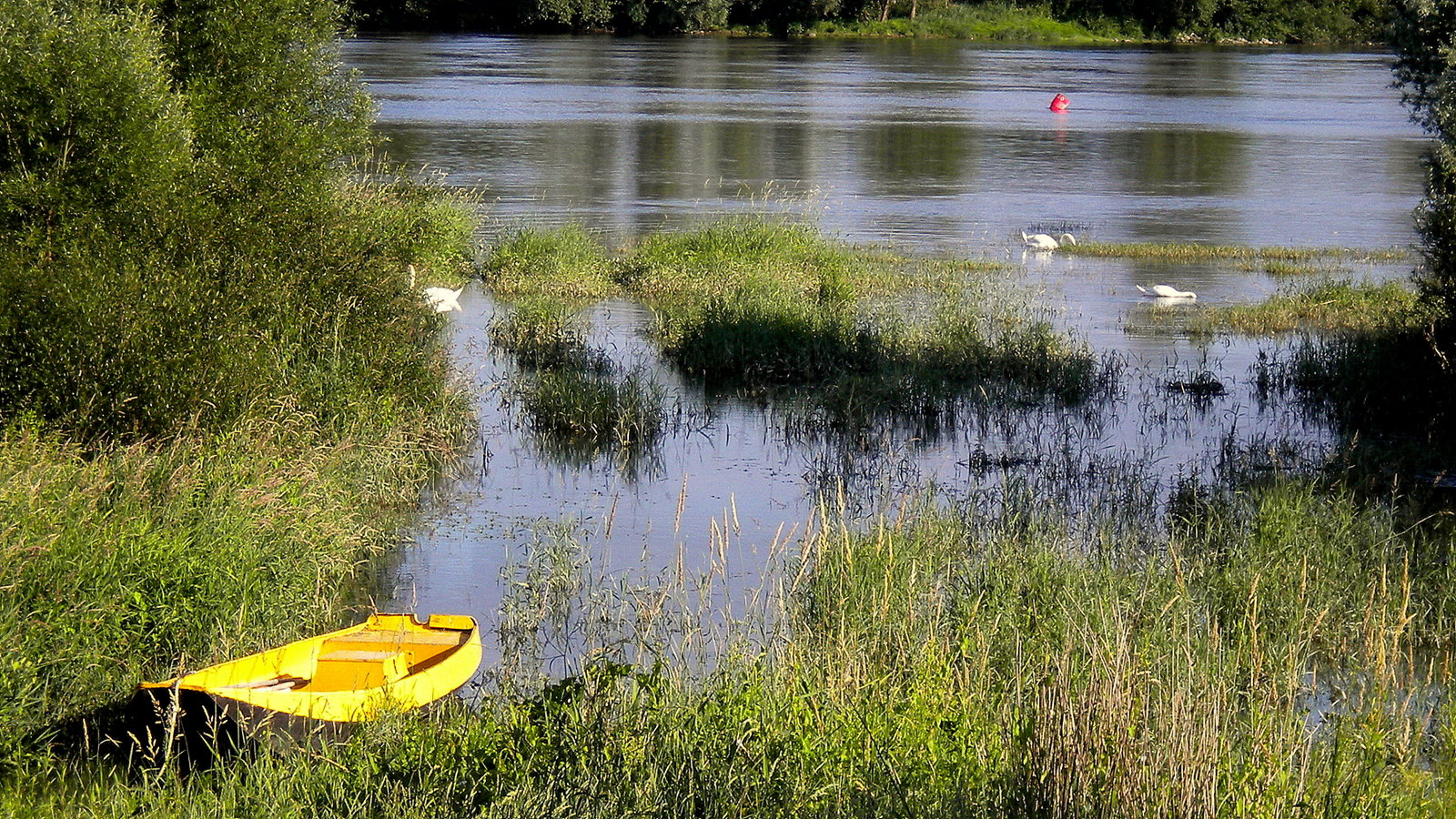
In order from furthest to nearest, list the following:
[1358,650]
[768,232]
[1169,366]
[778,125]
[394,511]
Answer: [778,125], [768,232], [1169,366], [394,511], [1358,650]

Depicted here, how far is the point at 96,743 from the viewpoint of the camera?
25.9 feet

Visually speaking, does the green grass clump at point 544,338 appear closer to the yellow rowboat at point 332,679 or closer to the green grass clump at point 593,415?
the green grass clump at point 593,415

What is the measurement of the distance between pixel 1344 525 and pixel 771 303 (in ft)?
28.6

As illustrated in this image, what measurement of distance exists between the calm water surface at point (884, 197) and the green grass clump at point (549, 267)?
697 millimetres

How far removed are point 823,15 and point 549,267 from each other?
265ft

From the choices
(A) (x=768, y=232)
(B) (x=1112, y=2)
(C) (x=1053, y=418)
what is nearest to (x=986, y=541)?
(C) (x=1053, y=418)

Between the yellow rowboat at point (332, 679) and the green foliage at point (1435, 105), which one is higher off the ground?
the green foliage at point (1435, 105)

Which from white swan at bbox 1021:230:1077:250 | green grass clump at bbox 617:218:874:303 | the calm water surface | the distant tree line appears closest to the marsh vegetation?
the calm water surface

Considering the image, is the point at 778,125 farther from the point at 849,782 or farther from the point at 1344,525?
the point at 849,782

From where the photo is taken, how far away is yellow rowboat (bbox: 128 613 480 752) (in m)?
7.34

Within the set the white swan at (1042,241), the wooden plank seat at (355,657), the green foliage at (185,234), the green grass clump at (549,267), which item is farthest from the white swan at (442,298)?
the white swan at (1042,241)

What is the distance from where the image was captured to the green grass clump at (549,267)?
2153cm

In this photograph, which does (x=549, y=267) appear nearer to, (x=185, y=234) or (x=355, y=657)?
(x=185, y=234)

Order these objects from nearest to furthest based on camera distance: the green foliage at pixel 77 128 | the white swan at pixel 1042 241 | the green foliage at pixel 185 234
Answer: the green foliage at pixel 185 234, the green foliage at pixel 77 128, the white swan at pixel 1042 241
